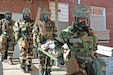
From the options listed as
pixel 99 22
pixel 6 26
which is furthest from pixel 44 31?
pixel 99 22

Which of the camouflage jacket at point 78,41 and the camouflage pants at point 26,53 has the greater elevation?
the camouflage jacket at point 78,41

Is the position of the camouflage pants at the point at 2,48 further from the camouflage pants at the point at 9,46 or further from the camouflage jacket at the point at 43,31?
the camouflage jacket at the point at 43,31

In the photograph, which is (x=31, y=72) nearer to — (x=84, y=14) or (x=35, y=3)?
(x=84, y=14)

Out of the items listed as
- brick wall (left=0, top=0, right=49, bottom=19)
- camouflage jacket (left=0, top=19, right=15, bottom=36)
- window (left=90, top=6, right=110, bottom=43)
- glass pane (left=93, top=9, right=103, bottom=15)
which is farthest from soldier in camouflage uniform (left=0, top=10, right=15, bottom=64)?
glass pane (left=93, top=9, right=103, bottom=15)

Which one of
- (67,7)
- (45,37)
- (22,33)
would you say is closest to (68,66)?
(45,37)

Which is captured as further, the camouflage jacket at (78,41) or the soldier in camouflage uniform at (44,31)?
the soldier in camouflage uniform at (44,31)

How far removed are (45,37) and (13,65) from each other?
263cm

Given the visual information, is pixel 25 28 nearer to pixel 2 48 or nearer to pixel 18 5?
pixel 2 48

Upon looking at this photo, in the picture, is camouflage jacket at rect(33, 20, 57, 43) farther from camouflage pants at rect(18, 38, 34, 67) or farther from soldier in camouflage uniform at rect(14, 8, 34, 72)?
camouflage pants at rect(18, 38, 34, 67)

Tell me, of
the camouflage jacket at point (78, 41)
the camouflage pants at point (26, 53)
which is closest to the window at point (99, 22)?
the camouflage pants at point (26, 53)

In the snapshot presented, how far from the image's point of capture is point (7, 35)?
9.84 metres

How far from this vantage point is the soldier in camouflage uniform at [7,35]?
9680mm

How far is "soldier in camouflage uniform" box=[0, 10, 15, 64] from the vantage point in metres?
9.68

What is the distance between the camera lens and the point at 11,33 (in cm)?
984
